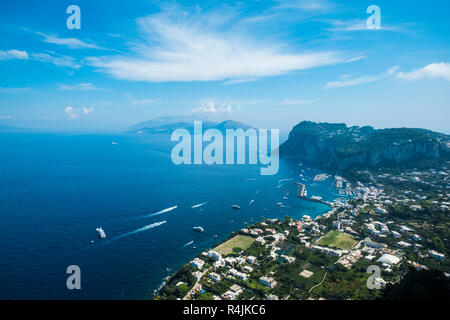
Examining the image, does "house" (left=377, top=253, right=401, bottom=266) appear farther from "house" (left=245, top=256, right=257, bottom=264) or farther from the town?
"house" (left=245, top=256, right=257, bottom=264)

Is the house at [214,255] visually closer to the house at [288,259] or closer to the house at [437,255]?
the house at [288,259]

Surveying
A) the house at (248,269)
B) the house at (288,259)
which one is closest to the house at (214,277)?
the house at (248,269)

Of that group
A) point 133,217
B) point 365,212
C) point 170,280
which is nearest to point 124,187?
point 133,217

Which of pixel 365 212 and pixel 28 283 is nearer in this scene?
pixel 28 283
